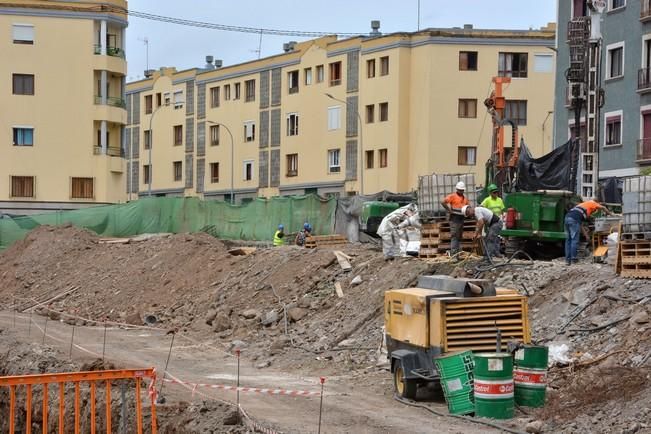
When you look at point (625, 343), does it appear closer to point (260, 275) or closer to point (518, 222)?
point (518, 222)

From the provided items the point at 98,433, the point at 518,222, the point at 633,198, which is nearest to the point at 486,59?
the point at 518,222

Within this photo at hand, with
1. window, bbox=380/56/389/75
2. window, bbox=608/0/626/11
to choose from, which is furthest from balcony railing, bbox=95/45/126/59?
window, bbox=608/0/626/11

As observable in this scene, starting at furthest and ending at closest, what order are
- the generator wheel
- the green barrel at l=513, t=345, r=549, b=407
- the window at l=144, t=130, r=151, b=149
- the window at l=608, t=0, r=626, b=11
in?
the window at l=144, t=130, r=151, b=149 < the window at l=608, t=0, r=626, b=11 < the generator wheel < the green barrel at l=513, t=345, r=549, b=407

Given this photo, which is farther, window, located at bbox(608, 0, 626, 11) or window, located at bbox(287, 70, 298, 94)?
window, located at bbox(287, 70, 298, 94)

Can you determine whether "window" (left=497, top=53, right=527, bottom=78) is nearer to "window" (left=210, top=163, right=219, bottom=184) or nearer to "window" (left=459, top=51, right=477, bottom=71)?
"window" (left=459, top=51, right=477, bottom=71)

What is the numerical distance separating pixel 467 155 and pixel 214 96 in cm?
2098

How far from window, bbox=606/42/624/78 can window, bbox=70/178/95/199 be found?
28.0 meters

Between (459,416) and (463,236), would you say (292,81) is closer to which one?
(463,236)

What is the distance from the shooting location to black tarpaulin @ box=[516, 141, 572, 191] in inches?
1321

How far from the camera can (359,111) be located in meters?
67.9

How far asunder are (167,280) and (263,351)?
475 inches

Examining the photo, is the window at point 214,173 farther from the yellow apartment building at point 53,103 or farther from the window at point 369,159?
the yellow apartment building at point 53,103

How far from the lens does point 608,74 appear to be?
4756cm

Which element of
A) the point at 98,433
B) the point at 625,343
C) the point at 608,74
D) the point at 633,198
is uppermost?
the point at 608,74
